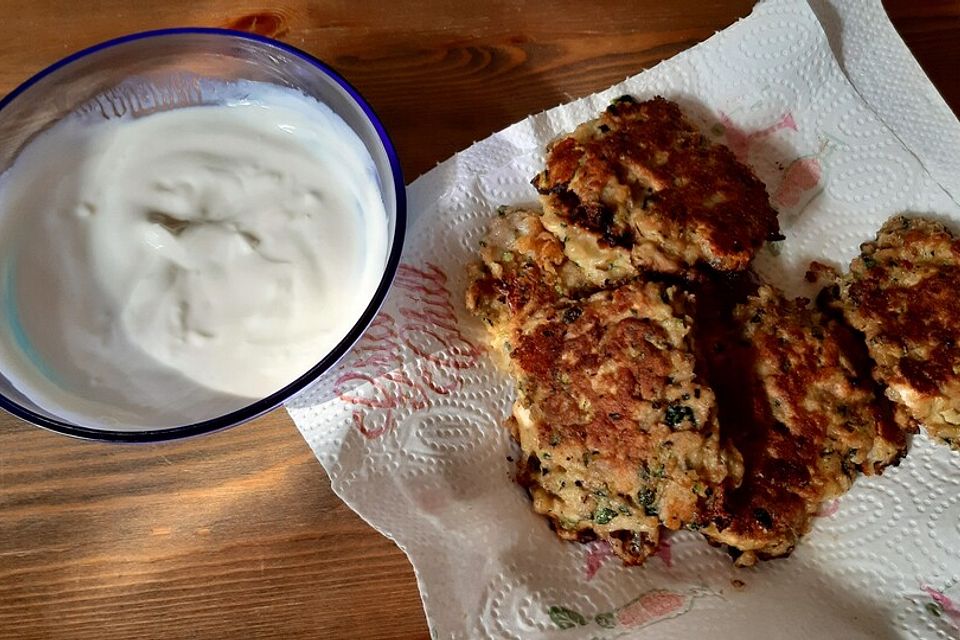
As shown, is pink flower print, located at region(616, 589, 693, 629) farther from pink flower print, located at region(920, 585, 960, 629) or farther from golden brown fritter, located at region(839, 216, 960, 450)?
golden brown fritter, located at region(839, 216, 960, 450)

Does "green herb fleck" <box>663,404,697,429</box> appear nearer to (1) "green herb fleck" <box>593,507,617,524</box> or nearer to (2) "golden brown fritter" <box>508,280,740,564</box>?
(2) "golden brown fritter" <box>508,280,740,564</box>

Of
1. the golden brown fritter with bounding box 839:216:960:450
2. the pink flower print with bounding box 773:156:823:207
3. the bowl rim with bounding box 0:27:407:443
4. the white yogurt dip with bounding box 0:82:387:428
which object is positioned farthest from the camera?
the pink flower print with bounding box 773:156:823:207

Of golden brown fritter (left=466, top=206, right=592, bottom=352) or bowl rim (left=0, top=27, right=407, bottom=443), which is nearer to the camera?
bowl rim (left=0, top=27, right=407, bottom=443)

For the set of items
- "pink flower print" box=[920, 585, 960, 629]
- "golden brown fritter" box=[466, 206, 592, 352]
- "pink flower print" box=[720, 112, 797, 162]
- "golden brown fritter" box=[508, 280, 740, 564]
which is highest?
"pink flower print" box=[720, 112, 797, 162]

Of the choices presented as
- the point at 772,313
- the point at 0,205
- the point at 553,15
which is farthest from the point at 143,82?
the point at 772,313

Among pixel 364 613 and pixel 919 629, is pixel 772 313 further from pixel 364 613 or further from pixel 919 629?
pixel 364 613

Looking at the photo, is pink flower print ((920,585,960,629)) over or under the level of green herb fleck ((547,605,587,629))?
under

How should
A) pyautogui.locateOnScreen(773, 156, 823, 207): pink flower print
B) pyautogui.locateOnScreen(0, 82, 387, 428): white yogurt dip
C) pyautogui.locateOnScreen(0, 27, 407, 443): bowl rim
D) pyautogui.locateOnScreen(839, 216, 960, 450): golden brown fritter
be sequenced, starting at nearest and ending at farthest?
pyautogui.locateOnScreen(0, 27, 407, 443): bowl rim < pyautogui.locateOnScreen(0, 82, 387, 428): white yogurt dip < pyautogui.locateOnScreen(839, 216, 960, 450): golden brown fritter < pyautogui.locateOnScreen(773, 156, 823, 207): pink flower print

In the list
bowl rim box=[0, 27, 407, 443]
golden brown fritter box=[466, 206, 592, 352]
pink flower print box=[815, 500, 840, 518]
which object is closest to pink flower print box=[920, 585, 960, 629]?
pink flower print box=[815, 500, 840, 518]
